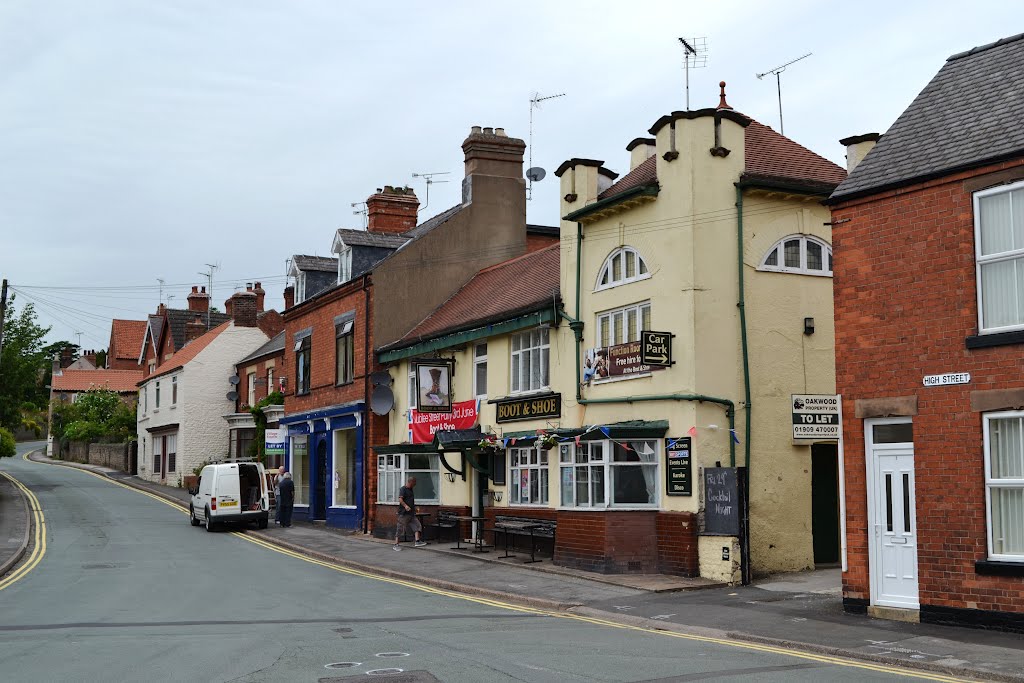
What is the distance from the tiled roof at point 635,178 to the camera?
21203mm

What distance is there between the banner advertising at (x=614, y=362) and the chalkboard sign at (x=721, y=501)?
232 cm

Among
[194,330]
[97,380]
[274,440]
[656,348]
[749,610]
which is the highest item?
[194,330]

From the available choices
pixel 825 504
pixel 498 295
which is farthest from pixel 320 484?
pixel 825 504

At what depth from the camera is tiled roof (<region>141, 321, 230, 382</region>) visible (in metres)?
52.2

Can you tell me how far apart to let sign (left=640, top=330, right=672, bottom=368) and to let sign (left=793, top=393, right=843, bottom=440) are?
113 inches

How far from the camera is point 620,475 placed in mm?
20109

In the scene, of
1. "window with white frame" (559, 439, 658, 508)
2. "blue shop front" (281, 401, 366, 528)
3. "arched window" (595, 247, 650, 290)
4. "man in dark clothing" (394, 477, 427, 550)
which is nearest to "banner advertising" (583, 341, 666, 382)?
"arched window" (595, 247, 650, 290)

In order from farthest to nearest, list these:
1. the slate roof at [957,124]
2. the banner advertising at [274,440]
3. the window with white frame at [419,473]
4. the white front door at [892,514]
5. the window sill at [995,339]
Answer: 1. the banner advertising at [274,440]
2. the window with white frame at [419,473]
3. the white front door at [892,514]
4. the slate roof at [957,124]
5. the window sill at [995,339]

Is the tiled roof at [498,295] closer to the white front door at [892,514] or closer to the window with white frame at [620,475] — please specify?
the window with white frame at [620,475]

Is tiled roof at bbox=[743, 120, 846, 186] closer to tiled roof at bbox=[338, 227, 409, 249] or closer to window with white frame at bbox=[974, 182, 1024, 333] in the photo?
window with white frame at bbox=[974, 182, 1024, 333]

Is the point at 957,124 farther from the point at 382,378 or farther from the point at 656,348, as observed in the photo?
the point at 382,378

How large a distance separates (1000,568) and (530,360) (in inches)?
502

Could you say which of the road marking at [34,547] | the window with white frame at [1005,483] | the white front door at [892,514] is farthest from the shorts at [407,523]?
the window with white frame at [1005,483]

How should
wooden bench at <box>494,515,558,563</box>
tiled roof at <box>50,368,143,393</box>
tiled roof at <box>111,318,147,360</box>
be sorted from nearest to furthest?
wooden bench at <box>494,515,558,563</box> → tiled roof at <box>50,368,143,393</box> → tiled roof at <box>111,318,147,360</box>
